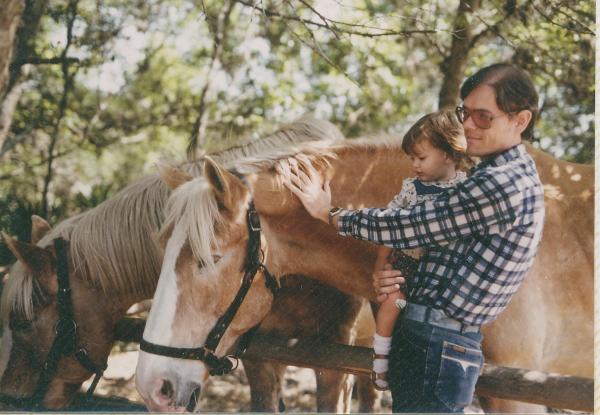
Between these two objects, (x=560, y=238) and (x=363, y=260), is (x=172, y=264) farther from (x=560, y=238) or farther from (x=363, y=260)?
(x=560, y=238)

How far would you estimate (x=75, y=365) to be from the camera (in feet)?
8.95

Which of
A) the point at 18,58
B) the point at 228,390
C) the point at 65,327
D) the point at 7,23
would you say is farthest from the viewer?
the point at 228,390

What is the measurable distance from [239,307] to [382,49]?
5.10 m

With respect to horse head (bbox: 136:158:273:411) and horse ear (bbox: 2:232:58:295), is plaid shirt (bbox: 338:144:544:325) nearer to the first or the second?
horse head (bbox: 136:158:273:411)

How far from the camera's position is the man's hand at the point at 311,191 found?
2.05 metres

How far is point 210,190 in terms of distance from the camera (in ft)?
6.51

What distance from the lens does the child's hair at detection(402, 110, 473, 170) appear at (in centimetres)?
201

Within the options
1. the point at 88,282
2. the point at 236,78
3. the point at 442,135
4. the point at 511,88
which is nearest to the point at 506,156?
the point at 511,88

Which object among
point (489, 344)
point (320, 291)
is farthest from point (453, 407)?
point (320, 291)

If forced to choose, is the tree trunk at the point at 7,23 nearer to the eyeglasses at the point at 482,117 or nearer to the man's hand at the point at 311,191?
the man's hand at the point at 311,191

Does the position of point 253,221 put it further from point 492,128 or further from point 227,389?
point 227,389

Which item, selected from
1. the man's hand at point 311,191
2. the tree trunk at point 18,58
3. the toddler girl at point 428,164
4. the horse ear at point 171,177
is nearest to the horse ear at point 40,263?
the horse ear at point 171,177

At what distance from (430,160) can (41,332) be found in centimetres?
211

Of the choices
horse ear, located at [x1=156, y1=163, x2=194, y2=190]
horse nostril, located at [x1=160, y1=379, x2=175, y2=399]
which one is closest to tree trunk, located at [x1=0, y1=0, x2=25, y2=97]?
horse ear, located at [x1=156, y1=163, x2=194, y2=190]
